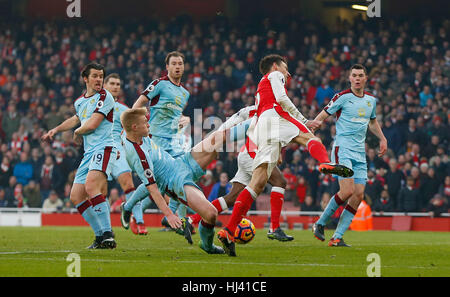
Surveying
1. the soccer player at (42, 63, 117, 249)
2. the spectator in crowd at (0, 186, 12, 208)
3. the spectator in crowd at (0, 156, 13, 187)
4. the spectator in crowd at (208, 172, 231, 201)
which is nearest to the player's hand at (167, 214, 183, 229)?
the soccer player at (42, 63, 117, 249)

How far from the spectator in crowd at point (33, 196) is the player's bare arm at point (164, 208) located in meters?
13.7

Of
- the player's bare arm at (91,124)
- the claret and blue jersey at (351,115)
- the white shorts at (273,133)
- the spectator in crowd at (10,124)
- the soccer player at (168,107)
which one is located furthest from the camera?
the spectator in crowd at (10,124)

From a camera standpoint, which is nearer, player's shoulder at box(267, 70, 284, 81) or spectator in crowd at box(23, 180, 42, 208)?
player's shoulder at box(267, 70, 284, 81)

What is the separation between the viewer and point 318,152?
9.15 meters

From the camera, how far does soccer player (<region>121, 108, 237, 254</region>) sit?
8734mm

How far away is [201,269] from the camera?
7.37m

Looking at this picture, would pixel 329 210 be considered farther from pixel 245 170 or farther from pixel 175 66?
pixel 175 66

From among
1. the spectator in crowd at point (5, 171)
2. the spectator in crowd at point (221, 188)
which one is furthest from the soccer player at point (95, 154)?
Answer: the spectator in crowd at point (5, 171)

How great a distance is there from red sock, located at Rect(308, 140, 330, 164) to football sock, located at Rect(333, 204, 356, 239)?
2.04m

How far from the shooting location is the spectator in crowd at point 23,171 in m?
22.4

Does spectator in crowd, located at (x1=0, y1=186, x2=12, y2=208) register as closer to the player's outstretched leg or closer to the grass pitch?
the grass pitch

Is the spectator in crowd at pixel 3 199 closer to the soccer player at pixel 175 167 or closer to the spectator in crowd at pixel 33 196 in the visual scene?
the spectator in crowd at pixel 33 196

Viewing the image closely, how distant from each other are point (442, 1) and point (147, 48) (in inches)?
374

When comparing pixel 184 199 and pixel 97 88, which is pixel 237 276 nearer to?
pixel 184 199
